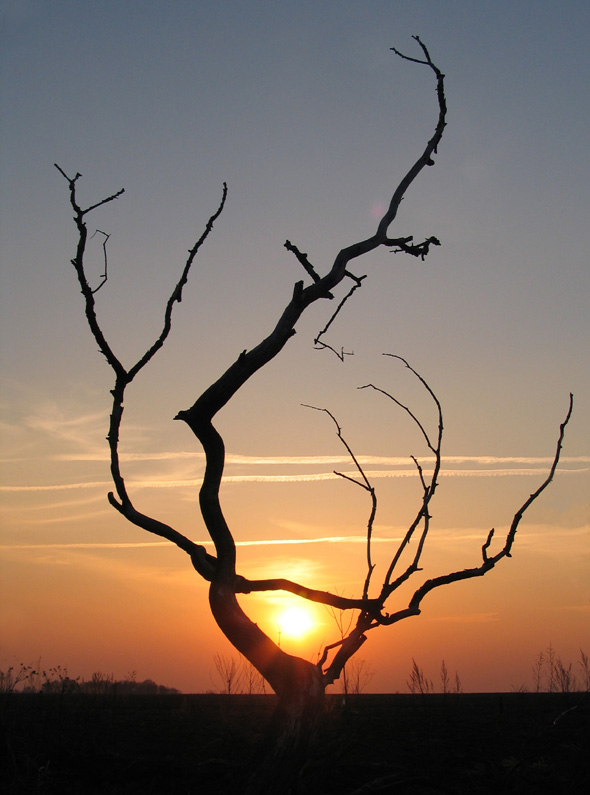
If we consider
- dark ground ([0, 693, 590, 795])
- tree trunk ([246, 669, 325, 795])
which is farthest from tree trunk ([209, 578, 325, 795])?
dark ground ([0, 693, 590, 795])

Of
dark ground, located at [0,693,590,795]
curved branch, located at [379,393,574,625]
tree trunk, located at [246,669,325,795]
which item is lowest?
dark ground, located at [0,693,590,795]

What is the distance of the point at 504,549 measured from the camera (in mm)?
5102

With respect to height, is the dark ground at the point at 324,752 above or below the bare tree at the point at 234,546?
below

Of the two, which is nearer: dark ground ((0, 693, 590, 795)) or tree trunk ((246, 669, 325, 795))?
tree trunk ((246, 669, 325, 795))

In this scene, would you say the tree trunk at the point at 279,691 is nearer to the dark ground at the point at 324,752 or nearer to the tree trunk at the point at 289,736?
the tree trunk at the point at 289,736

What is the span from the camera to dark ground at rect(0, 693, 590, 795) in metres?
6.57

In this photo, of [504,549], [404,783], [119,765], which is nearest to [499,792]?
[404,783]

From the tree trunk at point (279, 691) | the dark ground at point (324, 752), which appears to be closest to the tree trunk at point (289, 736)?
the tree trunk at point (279, 691)

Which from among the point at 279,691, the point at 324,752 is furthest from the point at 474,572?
the point at 324,752

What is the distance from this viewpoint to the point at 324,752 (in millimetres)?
7625

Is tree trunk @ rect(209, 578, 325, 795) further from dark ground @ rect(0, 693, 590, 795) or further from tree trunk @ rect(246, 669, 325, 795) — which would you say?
dark ground @ rect(0, 693, 590, 795)

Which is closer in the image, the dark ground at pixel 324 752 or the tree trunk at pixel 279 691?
the tree trunk at pixel 279 691

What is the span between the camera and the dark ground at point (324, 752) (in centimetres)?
657

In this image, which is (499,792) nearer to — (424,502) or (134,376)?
(424,502)
